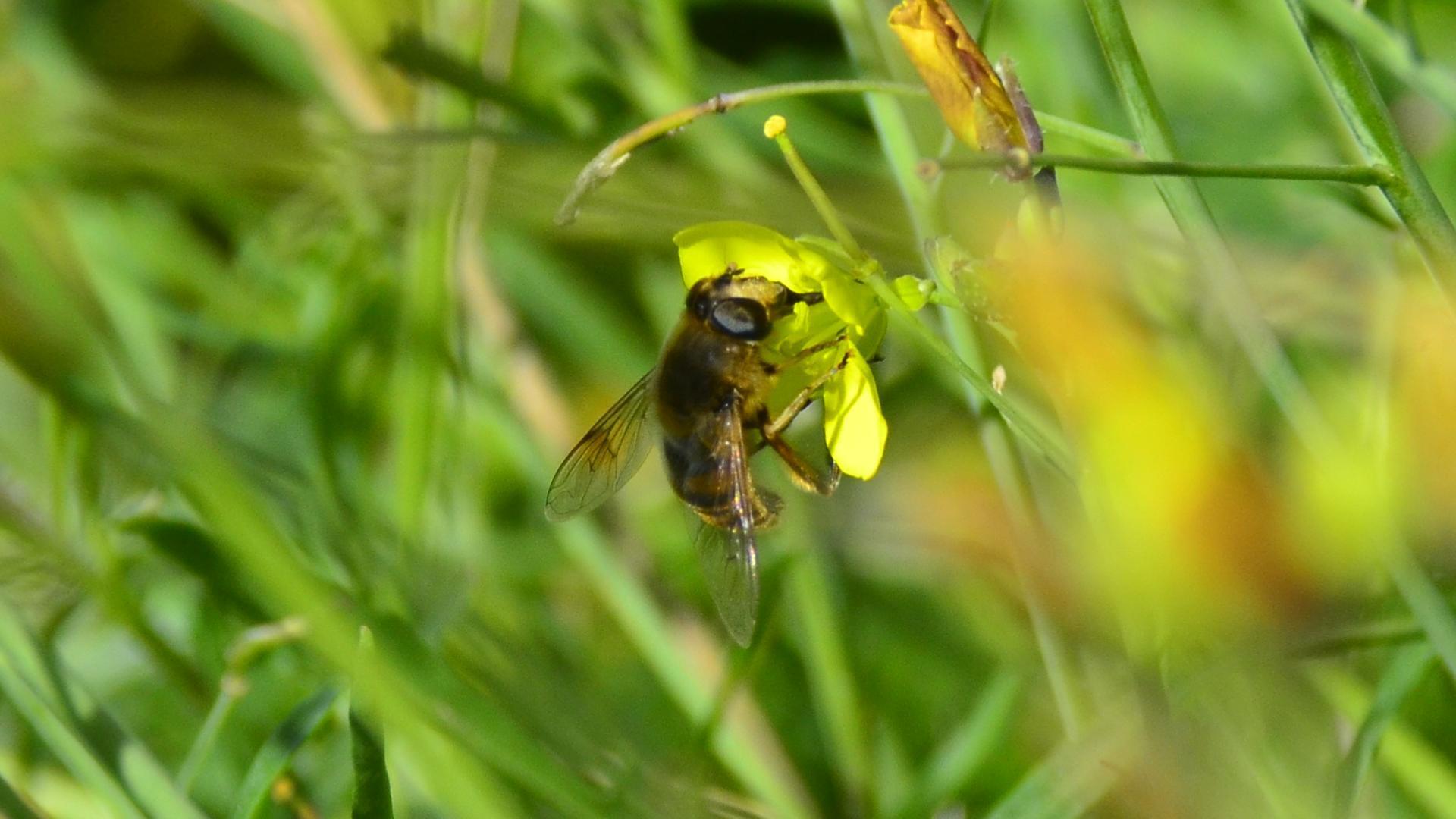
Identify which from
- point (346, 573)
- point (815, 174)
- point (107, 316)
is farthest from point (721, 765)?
point (107, 316)

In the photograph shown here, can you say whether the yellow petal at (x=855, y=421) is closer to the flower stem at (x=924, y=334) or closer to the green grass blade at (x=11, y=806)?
the flower stem at (x=924, y=334)

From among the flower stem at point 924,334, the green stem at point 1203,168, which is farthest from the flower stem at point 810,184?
the green stem at point 1203,168

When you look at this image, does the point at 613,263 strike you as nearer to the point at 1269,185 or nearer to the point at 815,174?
the point at 815,174

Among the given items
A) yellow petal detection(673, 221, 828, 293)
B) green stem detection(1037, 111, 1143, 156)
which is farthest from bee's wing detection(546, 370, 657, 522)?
green stem detection(1037, 111, 1143, 156)

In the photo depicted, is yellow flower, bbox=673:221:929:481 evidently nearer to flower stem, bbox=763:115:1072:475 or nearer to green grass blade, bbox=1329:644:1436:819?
flower stem, bbox=763:115:1072:475

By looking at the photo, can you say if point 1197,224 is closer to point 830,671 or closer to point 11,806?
point 830,671

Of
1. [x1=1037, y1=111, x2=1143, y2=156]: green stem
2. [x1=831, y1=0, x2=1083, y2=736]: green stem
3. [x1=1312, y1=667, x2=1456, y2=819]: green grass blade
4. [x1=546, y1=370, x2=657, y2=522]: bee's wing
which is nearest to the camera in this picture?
[x1=1037, y1=111, x2=1143, y2=156]: green stem
